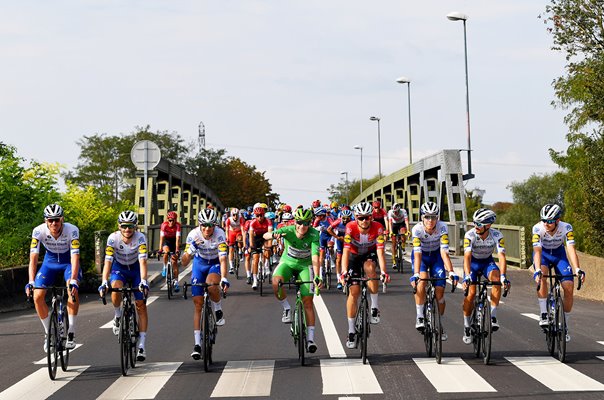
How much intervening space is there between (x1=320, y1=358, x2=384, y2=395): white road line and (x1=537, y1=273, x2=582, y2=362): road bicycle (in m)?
2.25

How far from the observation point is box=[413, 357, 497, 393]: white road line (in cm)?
922

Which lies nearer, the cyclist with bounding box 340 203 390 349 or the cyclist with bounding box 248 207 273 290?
the cyclist with bounding box 340 203 390 349

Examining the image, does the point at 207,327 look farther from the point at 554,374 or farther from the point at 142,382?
the point at 554,374

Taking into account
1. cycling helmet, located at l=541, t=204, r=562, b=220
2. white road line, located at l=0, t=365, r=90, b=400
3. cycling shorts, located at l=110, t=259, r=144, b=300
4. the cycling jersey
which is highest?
cycling helmet, located at l=541, t=204, r=562, b=220

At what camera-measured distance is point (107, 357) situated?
11.9 metres

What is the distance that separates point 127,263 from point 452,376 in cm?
403

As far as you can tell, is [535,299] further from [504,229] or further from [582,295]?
[504,229]

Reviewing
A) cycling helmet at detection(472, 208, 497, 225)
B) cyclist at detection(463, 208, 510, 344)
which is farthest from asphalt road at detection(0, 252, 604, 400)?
cycling helmet at detection(472, 208, 497, 225)

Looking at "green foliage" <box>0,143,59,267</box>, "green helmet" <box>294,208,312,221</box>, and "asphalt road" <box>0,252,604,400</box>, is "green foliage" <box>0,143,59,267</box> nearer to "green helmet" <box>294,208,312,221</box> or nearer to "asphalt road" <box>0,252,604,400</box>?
"asphalt road" <box>0,252,604,400</box>

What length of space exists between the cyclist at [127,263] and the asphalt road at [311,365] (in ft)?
1.63

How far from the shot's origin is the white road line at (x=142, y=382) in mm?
9203

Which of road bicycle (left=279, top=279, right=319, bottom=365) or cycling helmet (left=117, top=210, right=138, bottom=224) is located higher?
cycling helmet (left=117, top=210, right=138, bottom=224)

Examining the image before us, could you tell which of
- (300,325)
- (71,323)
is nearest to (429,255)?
(300,325)

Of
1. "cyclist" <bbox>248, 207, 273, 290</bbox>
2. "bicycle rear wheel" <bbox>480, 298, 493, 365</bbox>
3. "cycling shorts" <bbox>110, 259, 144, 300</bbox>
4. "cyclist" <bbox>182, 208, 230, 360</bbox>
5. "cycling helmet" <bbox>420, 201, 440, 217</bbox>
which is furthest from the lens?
"cyclist" <bbox>248, 207, 273, 290</bbox>
